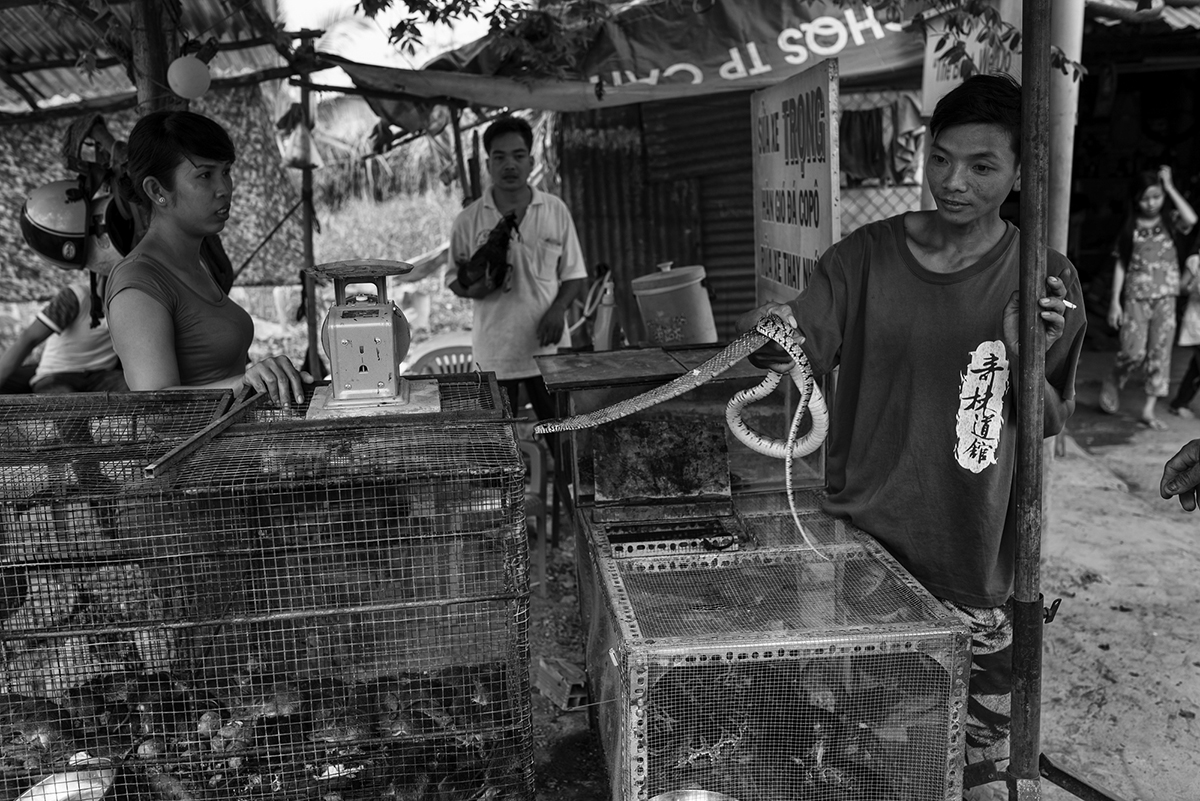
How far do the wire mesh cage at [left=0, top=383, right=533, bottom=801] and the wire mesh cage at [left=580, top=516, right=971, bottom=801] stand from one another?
0.26 m

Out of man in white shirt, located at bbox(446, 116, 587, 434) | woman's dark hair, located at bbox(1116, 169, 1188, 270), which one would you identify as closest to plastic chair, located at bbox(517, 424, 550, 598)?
man in white shirt, located at bbox(446, 116, 587, 434)

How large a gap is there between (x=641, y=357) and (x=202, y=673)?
156 cm

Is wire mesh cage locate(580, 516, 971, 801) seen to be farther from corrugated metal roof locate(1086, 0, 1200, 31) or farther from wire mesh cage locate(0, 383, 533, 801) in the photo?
corrugated metal roof locate(1086, 0, 1200, 31)

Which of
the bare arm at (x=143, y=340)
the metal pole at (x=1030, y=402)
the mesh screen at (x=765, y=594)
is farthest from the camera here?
the bare arm at (x=143, y=340)

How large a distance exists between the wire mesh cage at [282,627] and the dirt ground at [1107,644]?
87 cm

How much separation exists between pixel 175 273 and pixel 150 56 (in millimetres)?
1502

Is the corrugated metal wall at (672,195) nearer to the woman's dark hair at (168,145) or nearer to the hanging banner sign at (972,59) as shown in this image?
the hanging banner sign at (972,59)

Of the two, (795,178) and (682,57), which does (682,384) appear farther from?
(682,57)

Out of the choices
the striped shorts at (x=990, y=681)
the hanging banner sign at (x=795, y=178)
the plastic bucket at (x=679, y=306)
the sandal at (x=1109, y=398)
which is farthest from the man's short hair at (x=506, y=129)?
the sandal at (x=1109, y=398)

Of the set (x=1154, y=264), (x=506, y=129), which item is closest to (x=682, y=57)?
(x=506, y=129)

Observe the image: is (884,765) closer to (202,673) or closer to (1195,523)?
(202,673)

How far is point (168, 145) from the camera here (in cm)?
274

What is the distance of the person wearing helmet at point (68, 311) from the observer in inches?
147

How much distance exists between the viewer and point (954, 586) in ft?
7.90
